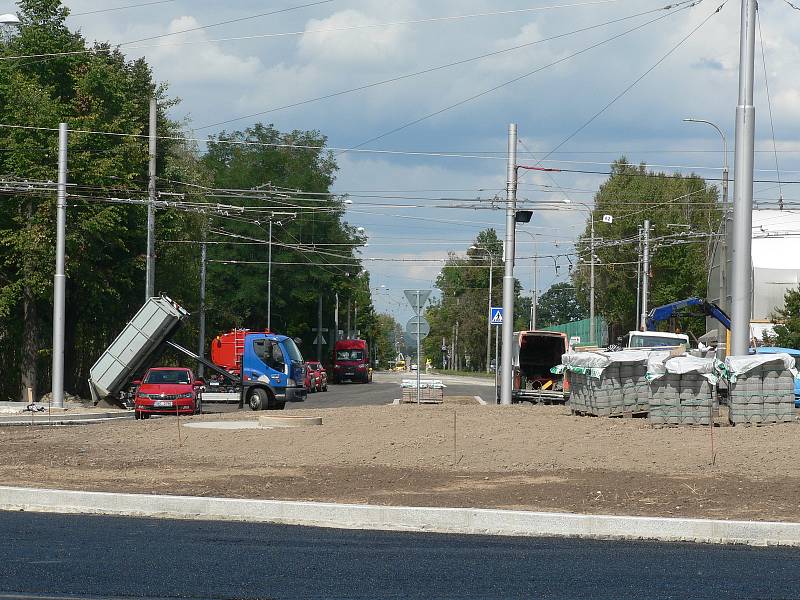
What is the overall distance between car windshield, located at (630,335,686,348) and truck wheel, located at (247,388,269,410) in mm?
14600

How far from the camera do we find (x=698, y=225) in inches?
3482

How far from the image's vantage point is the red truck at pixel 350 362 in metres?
81.5

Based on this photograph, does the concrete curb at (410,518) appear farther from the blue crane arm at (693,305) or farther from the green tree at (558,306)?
the green tree at (558,306)

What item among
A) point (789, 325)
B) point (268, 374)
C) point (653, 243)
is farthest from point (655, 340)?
point (653, 243)

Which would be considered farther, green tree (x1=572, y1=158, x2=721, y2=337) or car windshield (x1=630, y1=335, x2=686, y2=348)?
green tree (x1=572, y1=158, x2=721, y2=337)

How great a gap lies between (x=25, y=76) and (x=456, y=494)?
33.4m

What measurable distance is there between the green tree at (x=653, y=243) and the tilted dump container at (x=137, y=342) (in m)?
49.1

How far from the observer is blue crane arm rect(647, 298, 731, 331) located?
143 ft

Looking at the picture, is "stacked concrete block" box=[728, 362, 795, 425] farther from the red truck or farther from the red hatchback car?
the red truck

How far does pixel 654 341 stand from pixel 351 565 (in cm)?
3579

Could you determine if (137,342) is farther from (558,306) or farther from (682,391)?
(558,306)

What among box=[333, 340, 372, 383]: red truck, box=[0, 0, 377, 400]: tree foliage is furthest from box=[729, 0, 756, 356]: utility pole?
box=[333, 340, 372, 383]: red truck

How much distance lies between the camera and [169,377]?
3506 cm

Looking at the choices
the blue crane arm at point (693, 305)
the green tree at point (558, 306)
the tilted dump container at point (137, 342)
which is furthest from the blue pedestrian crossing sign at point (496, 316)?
the green tree at point (558, 306)
